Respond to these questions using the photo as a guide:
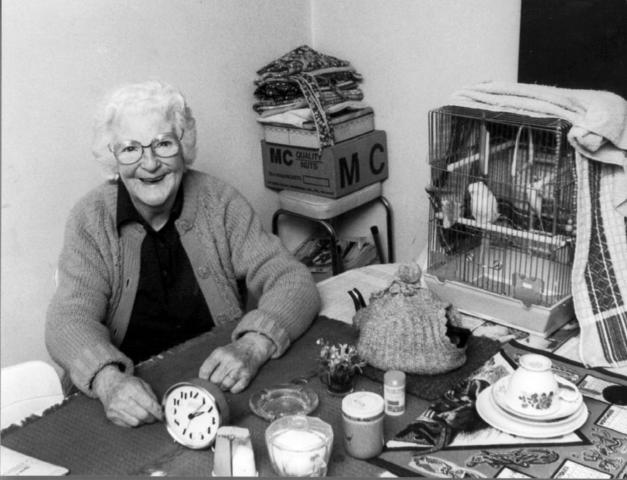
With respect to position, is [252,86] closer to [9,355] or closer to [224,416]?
[9,355]

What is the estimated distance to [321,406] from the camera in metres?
1.50

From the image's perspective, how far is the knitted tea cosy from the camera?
156 cm

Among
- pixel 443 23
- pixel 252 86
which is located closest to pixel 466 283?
pixel 443 23

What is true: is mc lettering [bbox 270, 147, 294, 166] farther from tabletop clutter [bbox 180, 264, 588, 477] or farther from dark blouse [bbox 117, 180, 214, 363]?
tabletop clutter [bbox 180, 264, 588, 477]

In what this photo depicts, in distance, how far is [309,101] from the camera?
9.02ft

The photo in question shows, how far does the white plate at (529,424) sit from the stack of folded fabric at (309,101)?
1.53 meters

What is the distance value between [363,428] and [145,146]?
94 centimetres

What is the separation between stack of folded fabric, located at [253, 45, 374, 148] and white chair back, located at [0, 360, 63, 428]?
56.9 inches

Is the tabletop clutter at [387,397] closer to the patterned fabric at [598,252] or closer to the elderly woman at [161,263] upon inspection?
the elderly woman at [161,263]

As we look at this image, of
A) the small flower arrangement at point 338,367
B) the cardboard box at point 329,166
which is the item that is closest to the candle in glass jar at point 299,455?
the small flower arrangement at point 338,367

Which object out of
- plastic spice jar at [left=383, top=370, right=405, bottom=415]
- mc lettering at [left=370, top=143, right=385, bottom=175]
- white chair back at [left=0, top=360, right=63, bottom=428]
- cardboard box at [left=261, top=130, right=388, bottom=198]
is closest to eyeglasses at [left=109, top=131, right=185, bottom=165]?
white chair back at [left=0, top=360, right=63, bottom=428]

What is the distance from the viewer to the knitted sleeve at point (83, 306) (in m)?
1.61

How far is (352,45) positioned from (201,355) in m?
1.65

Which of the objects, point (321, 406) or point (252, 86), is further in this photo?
point (252, 86)
